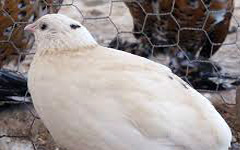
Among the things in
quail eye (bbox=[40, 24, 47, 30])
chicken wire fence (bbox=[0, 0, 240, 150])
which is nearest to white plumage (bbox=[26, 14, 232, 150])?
quail eye (bbox=[40, 24, 47, 30])

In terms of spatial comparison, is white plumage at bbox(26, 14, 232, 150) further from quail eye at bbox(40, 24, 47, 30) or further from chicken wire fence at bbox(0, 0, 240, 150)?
chicken wire fence at bbox(0, 0, 240, 150)

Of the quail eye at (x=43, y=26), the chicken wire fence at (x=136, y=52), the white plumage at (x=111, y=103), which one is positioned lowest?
the chicken wire fence at (x=136, y=52)

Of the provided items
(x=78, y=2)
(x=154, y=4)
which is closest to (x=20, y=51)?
(x=154, y=4)

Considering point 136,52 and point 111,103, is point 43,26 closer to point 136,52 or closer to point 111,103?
point 111,103

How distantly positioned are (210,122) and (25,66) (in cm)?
96

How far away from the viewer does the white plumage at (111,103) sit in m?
1.18

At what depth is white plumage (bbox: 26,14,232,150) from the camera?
3.87ft

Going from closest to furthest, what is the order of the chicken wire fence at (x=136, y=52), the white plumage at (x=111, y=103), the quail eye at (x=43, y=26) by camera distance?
the white plumage at (x=111, y=103) → the quail eye at (x=43, y=26) → the chicken wire fence at (x=136, y=52)

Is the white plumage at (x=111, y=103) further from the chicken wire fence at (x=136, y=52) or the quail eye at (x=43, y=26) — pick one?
the chicken wire fence at (x=136, y=52)

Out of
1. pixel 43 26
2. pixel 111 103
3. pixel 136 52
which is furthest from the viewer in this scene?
pixel 136 52

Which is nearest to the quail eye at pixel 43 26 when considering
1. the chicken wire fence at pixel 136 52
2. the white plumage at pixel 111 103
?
the white plumage at pixel 111 103

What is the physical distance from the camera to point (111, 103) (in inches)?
47.0

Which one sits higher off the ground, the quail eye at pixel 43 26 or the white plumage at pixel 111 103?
the quail eye at pixel 43 26

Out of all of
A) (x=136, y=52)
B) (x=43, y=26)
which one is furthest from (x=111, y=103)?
(x=136, y=52)
